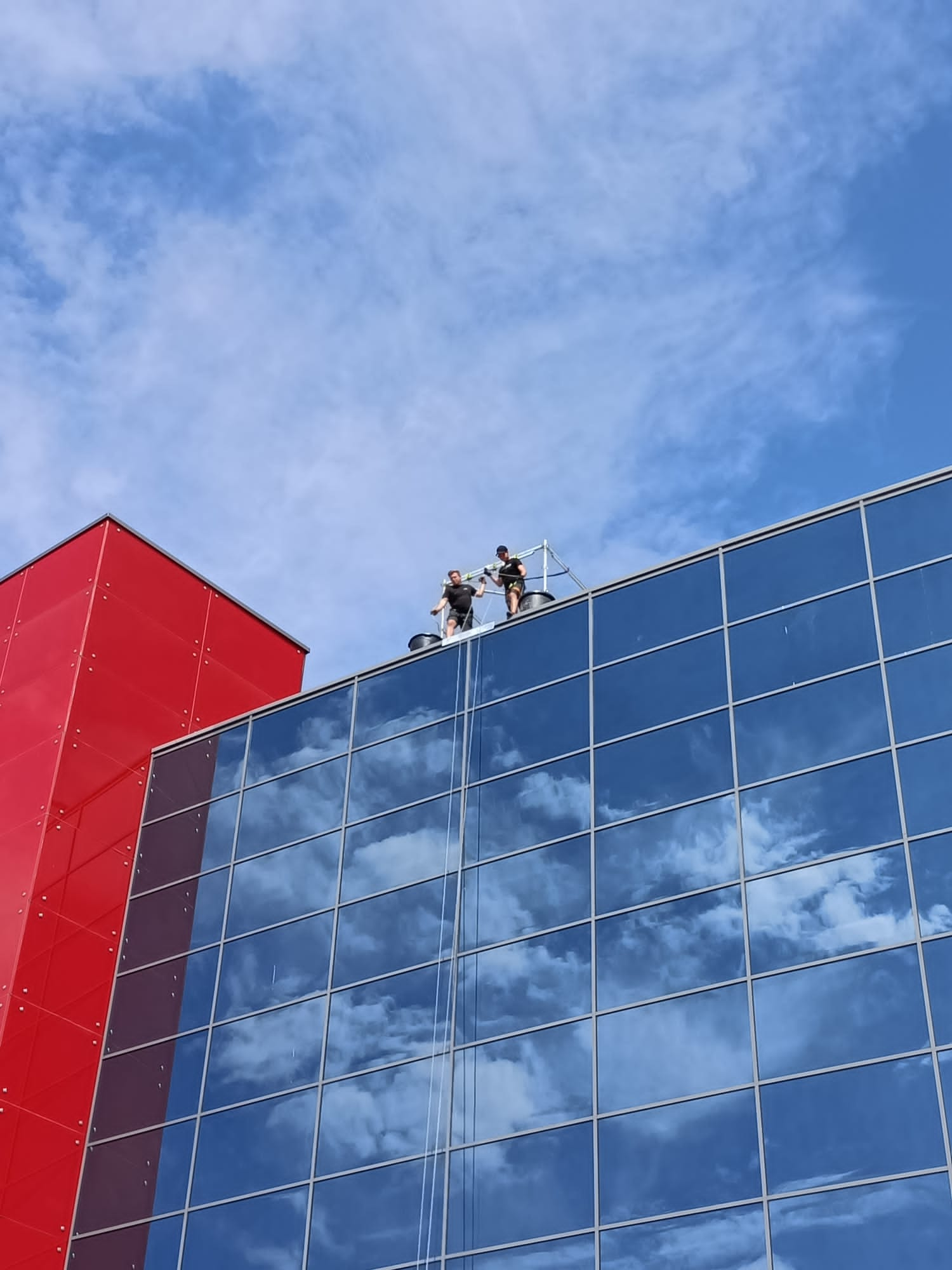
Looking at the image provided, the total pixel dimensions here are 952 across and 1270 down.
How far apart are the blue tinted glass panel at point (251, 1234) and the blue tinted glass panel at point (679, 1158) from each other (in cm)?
464

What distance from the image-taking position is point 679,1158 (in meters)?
22.9

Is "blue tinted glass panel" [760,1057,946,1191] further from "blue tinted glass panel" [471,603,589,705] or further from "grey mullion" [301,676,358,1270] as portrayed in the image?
"blue tinted glass panel" [471,603,589,705]

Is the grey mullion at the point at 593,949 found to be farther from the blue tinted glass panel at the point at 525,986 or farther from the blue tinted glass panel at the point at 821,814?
the blue tinted glass panel at the point at 821,814

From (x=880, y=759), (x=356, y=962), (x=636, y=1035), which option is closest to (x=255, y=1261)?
(x=356, y=962)

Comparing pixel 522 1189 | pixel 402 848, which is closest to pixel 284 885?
pixel 402 848

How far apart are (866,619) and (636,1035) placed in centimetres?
659

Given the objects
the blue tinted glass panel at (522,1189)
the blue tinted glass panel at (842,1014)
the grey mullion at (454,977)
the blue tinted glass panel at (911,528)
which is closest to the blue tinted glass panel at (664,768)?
the grey mullion at (454,977)

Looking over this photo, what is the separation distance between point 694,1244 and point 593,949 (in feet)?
14.5

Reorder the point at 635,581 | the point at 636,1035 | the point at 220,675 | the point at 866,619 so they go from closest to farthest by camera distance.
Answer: the point at 636,1035, the point at 866,619, the point at 635,581, the point at 220,675

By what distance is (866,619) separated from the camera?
25844 millimetres

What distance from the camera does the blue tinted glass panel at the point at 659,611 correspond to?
27688 mm

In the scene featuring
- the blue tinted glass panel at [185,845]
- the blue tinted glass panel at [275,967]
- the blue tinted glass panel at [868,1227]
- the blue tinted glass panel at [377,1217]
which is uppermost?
the blue tinted glass panel at [185,845]

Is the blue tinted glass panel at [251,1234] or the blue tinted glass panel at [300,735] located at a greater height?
the blue tinted glass panel at [300,735]

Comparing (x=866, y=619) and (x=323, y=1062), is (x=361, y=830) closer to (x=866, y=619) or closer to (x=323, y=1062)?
(x=323, y=1062)
